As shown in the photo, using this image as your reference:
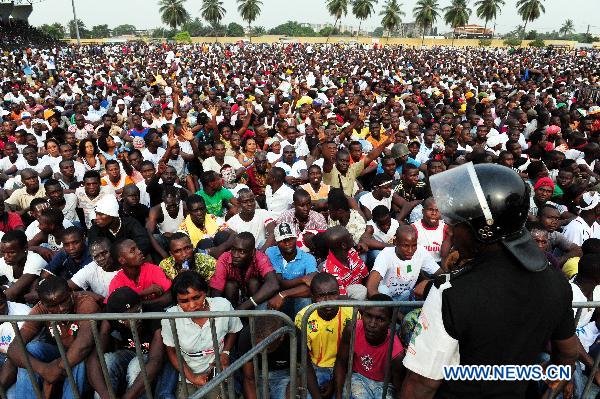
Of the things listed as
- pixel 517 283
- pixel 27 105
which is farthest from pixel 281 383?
pixel 27 105

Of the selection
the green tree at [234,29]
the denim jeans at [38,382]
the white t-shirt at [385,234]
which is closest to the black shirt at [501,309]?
the denim jeans at [38,382]

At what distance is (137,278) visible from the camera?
13.0 feet

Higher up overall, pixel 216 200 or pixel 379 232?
pixel 216 200

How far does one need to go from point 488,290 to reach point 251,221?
161 inches

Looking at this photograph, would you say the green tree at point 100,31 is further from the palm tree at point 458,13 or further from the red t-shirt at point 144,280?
the red t-shirt at point 144,280

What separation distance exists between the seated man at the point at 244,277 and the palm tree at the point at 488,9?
256 feet

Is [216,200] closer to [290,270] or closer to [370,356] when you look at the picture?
[290,270]

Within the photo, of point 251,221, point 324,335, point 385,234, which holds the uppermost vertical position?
point 251,221

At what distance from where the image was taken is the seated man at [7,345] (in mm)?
3156

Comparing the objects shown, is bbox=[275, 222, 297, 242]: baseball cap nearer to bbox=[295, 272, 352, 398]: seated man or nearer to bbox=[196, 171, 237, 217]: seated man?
bbox=[295, 272, 352, 398]: seated man

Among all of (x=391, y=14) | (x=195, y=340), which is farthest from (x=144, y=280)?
(x=391, y=14)

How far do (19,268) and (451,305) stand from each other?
185 inches

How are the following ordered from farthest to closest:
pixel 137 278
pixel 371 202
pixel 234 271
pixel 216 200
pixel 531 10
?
pixel 531 10
pixel 216 200
pixel 371 202
pixel 234 271
pixel 137 278

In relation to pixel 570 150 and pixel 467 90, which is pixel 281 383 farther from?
pixel 467 90
